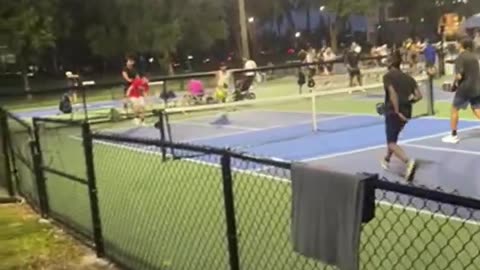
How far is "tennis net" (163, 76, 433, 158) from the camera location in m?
17.0

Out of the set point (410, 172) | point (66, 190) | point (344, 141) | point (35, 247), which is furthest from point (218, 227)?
point (344, 141)

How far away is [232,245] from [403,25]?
56.2 m

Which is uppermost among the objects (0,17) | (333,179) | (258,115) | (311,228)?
(0,17)

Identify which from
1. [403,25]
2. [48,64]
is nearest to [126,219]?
[48,64]

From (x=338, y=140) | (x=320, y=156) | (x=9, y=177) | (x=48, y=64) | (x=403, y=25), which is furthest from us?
(x=403, y=25)

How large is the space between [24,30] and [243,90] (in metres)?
20.7

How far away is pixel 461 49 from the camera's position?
13508 mm

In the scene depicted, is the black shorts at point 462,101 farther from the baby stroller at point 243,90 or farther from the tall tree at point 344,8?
the tall tree at point 344,8

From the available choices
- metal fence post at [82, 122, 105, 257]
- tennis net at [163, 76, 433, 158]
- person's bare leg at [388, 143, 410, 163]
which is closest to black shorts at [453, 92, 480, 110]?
person's bare leg at [388, 143, 410, 163]

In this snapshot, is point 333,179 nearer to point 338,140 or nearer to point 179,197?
point 179,197

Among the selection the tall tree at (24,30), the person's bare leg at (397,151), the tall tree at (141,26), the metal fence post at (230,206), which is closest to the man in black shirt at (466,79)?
the person's bare leg at (397,151)

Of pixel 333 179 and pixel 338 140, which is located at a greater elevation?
pixel 333 179

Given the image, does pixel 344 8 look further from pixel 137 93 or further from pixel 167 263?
pixel 167 263

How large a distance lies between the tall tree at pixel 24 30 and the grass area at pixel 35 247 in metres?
33.9
